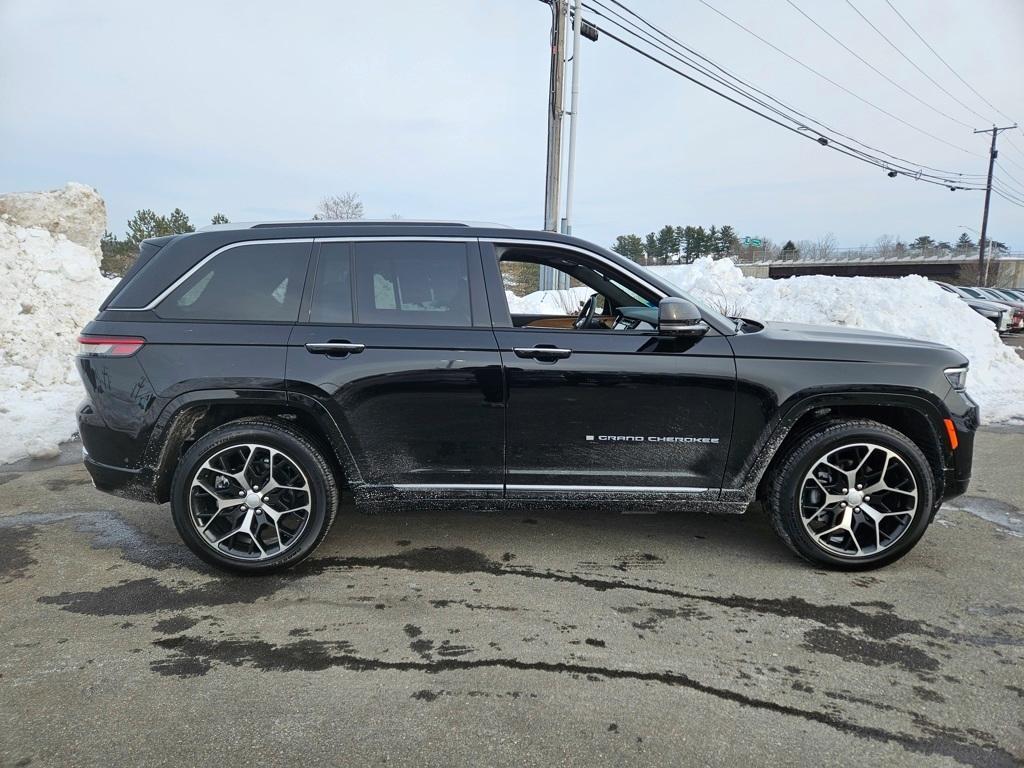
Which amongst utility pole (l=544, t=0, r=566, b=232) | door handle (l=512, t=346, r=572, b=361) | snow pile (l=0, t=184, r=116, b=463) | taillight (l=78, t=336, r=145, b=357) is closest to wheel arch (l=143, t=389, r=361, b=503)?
taillight (l=78, t=336, r=145, b=357)

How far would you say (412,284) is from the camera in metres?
3.49

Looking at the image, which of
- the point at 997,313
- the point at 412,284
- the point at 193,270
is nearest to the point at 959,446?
the point at 412,284

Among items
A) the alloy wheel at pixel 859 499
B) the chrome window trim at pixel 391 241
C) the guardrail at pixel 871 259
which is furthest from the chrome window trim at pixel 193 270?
the guardrail at pixel 871 259

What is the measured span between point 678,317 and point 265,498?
2.44 metres

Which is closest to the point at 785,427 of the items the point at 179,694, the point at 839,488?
the point at 839,488

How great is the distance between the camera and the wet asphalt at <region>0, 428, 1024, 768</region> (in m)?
2.18

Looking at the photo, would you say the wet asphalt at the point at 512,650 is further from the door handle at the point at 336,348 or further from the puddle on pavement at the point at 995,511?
the door handle at the point at 336,348

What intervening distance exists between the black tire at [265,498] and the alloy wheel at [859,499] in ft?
8.72

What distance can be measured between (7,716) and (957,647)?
3.92 meters

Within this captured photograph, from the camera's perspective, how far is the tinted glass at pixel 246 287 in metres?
3.38

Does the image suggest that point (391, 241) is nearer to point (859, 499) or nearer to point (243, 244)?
point (243, 244)

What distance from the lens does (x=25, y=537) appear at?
3.94 meters

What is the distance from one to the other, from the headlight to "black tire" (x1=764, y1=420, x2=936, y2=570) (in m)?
0.40

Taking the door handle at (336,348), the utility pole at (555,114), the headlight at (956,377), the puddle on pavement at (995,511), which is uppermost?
the utility pole at (555,114)
